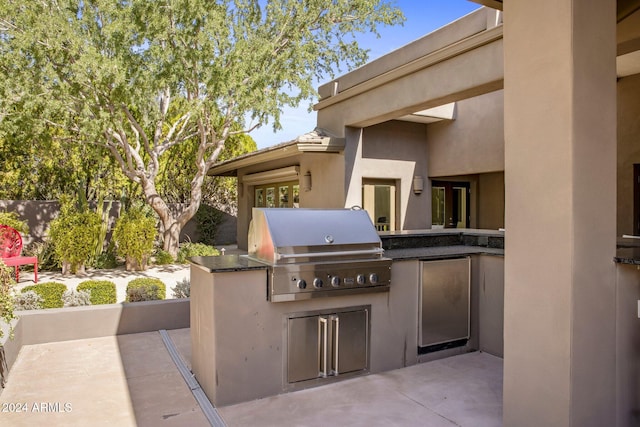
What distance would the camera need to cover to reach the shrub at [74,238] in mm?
9047

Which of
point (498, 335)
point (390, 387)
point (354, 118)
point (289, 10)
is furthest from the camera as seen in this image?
point (289, 10)

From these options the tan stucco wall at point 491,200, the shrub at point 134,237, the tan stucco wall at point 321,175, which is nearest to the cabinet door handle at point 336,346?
the tan stucco wall at point 321,175

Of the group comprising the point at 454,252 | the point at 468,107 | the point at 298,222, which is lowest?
the point at 454,252

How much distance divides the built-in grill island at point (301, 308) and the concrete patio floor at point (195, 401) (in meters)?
0.16

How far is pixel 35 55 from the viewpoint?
913 cm

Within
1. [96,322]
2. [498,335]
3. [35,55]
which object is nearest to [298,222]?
[498,335]

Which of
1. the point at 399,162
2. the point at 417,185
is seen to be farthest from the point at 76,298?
the point at 417,185

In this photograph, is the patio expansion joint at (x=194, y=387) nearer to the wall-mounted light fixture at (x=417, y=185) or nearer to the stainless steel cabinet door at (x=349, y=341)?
the stainless steel cabinet door at (x=349, y=341)

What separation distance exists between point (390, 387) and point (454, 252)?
5.20ft

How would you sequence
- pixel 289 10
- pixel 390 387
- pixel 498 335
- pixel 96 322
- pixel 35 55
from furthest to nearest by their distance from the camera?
1. pixel 289 10
2. pixel 35 55
3. pixel 96 322
4. pixel 498 335
5. pixel 390 387

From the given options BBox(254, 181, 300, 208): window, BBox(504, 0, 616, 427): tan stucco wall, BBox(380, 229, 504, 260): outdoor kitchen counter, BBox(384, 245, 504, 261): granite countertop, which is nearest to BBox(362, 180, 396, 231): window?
BBox(254, 181, 300, 208): window

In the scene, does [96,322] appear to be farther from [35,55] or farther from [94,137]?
[35,55]

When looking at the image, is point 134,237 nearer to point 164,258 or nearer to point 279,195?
point 164,258

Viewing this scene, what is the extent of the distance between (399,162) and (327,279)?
251 inches
